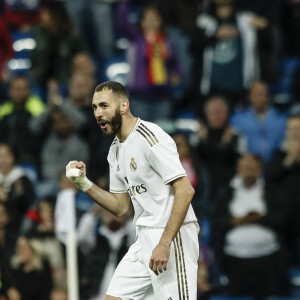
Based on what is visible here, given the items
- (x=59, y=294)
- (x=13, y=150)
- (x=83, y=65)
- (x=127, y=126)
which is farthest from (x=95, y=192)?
(x=83, y=65)

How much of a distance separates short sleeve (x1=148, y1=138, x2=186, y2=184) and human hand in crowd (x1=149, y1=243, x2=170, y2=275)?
0.43 metres

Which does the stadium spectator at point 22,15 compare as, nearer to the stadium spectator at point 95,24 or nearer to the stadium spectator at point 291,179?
the stadium spectator at point 95,24

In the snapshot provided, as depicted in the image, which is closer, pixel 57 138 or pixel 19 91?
pixel 57 138

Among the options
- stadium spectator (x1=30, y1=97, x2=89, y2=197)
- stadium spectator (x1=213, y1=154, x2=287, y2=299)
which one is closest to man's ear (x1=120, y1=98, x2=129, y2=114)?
stadium spectator (x1=213, y1=154, x2=287, y2=299)

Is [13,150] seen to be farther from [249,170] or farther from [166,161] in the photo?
[166,161]

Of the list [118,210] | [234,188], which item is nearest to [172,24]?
[234,188]

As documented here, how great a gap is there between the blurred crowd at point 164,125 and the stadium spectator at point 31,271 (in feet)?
0.04

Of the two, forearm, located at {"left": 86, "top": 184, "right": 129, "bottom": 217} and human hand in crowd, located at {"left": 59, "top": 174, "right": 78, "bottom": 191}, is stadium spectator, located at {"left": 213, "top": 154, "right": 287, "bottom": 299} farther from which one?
forearm, located at {"left": 86, "top": 184, "right": 129, "bottom": 217}

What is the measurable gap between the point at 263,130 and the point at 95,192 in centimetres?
474

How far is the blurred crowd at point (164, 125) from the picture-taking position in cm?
947

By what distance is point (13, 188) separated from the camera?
10531mm

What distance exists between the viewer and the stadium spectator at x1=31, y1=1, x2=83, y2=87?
1219cm

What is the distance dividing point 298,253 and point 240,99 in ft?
7.78

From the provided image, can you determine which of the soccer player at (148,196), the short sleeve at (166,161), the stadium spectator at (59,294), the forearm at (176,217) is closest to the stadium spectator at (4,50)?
the stadium spectator at (59,294)
